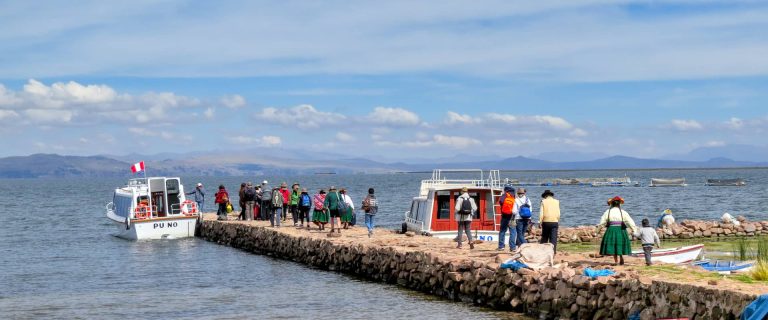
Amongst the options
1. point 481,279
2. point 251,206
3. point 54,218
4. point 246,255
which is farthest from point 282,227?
point 54,218

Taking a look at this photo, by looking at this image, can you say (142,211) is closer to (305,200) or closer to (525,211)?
(305,200)

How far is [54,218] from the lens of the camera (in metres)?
Result: 75.8

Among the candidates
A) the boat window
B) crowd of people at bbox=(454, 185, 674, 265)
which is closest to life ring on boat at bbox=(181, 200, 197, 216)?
the boat window

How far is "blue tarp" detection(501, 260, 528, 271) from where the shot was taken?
21.7 meters

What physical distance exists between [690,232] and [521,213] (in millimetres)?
19614

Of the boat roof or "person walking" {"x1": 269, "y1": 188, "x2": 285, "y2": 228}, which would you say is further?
"person walking" {"x1": 269, "y1": 188, "x2": 285, "y2": 228}

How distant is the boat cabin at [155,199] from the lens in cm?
4697

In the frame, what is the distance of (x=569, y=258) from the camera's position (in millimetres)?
23469

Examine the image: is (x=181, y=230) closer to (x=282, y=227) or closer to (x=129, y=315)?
(x=282, y=227)

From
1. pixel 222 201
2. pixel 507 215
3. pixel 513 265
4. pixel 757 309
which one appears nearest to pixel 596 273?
pixel 513 265

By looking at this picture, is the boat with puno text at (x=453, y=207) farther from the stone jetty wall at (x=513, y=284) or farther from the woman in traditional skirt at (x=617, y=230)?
the woman in traditional skirt at (x=617, y=230)

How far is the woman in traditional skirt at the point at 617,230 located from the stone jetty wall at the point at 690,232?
64.0 ft

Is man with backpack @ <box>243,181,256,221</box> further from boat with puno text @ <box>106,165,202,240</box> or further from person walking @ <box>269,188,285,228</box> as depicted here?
person walking @ <box>269,188,285,228</box>

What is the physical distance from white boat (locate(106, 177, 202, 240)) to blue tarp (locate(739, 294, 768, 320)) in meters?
36.8
